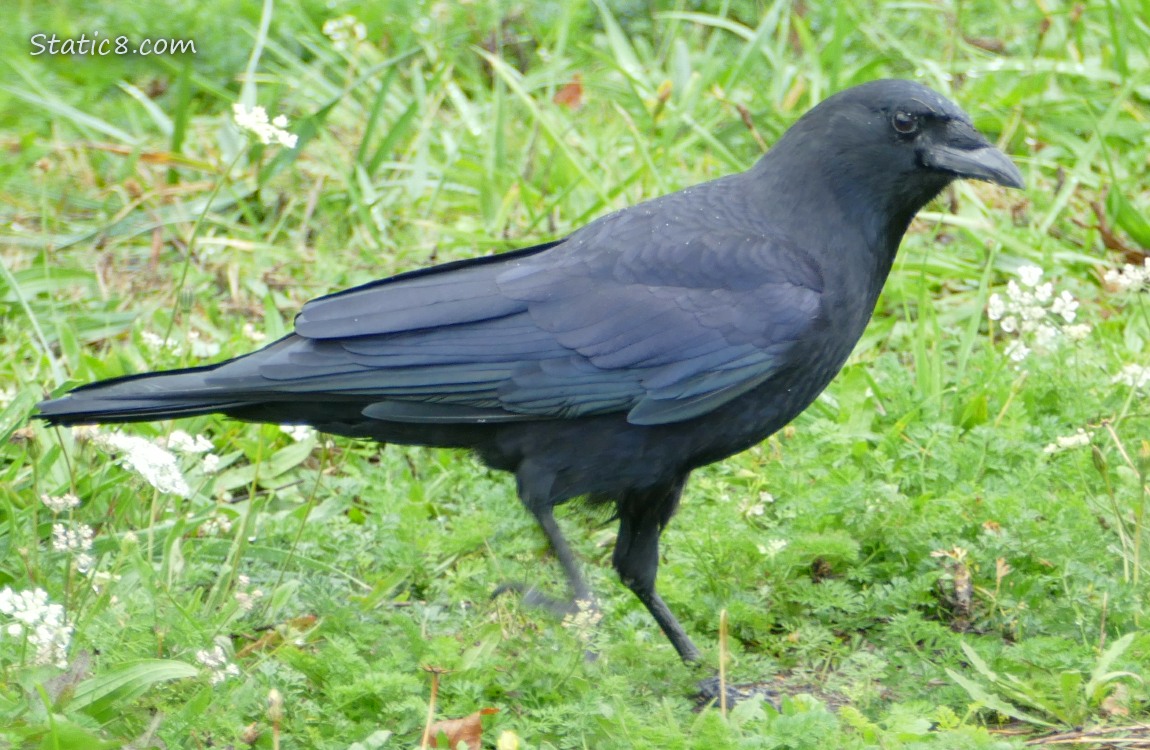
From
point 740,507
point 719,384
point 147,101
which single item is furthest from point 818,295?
point 147,101

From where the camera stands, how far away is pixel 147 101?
636 cm

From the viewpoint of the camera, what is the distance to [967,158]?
3.52 m

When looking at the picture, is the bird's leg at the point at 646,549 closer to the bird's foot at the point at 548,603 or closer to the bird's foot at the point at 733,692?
the bird's foot at the point at 733,692

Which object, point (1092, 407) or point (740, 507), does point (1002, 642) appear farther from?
point (1092, 407)

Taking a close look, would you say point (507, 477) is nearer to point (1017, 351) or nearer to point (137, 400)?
point (137, 400)

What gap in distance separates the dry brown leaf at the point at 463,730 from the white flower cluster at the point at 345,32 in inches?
155

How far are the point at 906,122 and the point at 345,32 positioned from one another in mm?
3667

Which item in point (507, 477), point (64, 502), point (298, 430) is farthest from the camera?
point (507, 477)

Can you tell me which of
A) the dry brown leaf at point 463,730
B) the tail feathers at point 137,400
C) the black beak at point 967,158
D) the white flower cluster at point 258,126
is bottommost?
the dry brown leaf at point 463,730

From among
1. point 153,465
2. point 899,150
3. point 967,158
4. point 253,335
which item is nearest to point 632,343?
point 899,150

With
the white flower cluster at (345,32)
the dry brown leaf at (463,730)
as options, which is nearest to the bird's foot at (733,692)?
the dry brown leaf at (463,730)

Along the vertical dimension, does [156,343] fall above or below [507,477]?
above

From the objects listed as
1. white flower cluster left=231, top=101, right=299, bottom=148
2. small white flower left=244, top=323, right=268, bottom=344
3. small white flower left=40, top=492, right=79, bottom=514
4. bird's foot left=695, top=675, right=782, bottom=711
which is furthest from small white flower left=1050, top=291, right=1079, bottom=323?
small white flower left=40, top=492, right=79, bottom=514

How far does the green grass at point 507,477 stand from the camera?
309 cm
